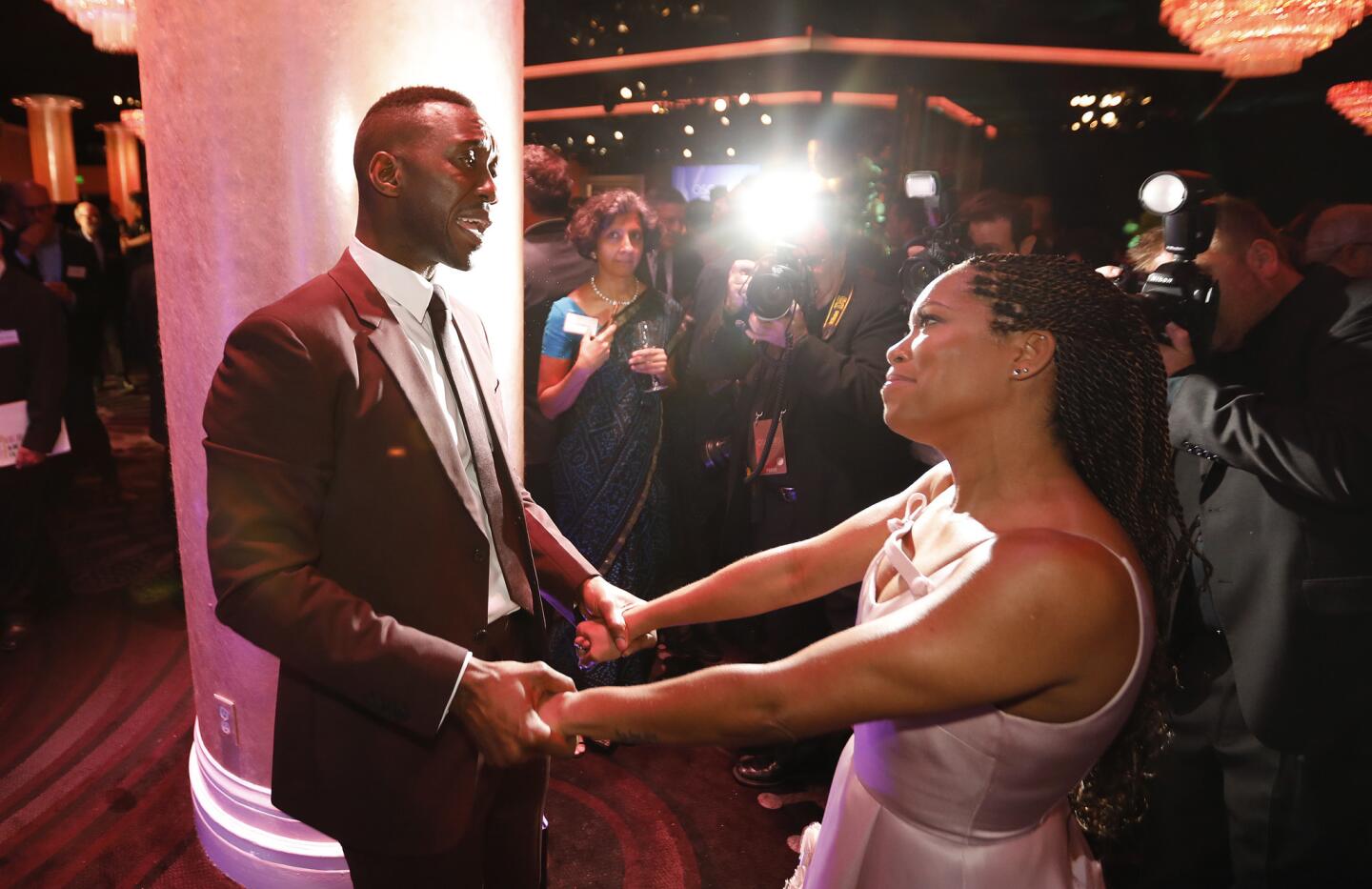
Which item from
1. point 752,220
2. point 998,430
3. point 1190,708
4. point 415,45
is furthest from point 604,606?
point 752,220

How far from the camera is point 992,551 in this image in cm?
107

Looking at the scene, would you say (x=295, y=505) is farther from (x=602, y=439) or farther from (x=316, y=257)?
(x=602, y=439)

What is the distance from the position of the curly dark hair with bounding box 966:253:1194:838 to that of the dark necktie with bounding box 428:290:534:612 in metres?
0.91

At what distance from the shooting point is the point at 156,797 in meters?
2.79

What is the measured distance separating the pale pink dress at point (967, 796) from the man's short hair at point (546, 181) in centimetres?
253

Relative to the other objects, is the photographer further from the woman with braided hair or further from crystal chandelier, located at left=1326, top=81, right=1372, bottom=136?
crystal chandelier, located at left=1326, top=81, right=1372, bottom=136

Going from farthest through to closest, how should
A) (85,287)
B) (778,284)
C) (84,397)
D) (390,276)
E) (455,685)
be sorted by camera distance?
(85,287) < (84,397) < (778,284) < (390,276) < (455,685)

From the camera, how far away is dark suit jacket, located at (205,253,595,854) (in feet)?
4.09

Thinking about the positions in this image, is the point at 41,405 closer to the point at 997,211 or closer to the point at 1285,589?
the point at 997,211

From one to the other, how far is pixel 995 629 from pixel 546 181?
9.35 feet

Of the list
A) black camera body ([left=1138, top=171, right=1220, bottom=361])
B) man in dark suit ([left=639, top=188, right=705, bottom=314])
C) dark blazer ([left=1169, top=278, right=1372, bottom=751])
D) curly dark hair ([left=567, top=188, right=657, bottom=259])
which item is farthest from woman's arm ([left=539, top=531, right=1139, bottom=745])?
man in dark suit ([left=639, top=188, right=705, bottom=314])

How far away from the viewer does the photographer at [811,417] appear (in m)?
2.79

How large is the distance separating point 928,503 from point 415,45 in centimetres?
163

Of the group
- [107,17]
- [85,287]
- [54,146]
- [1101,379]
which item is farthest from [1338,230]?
[54,146]
